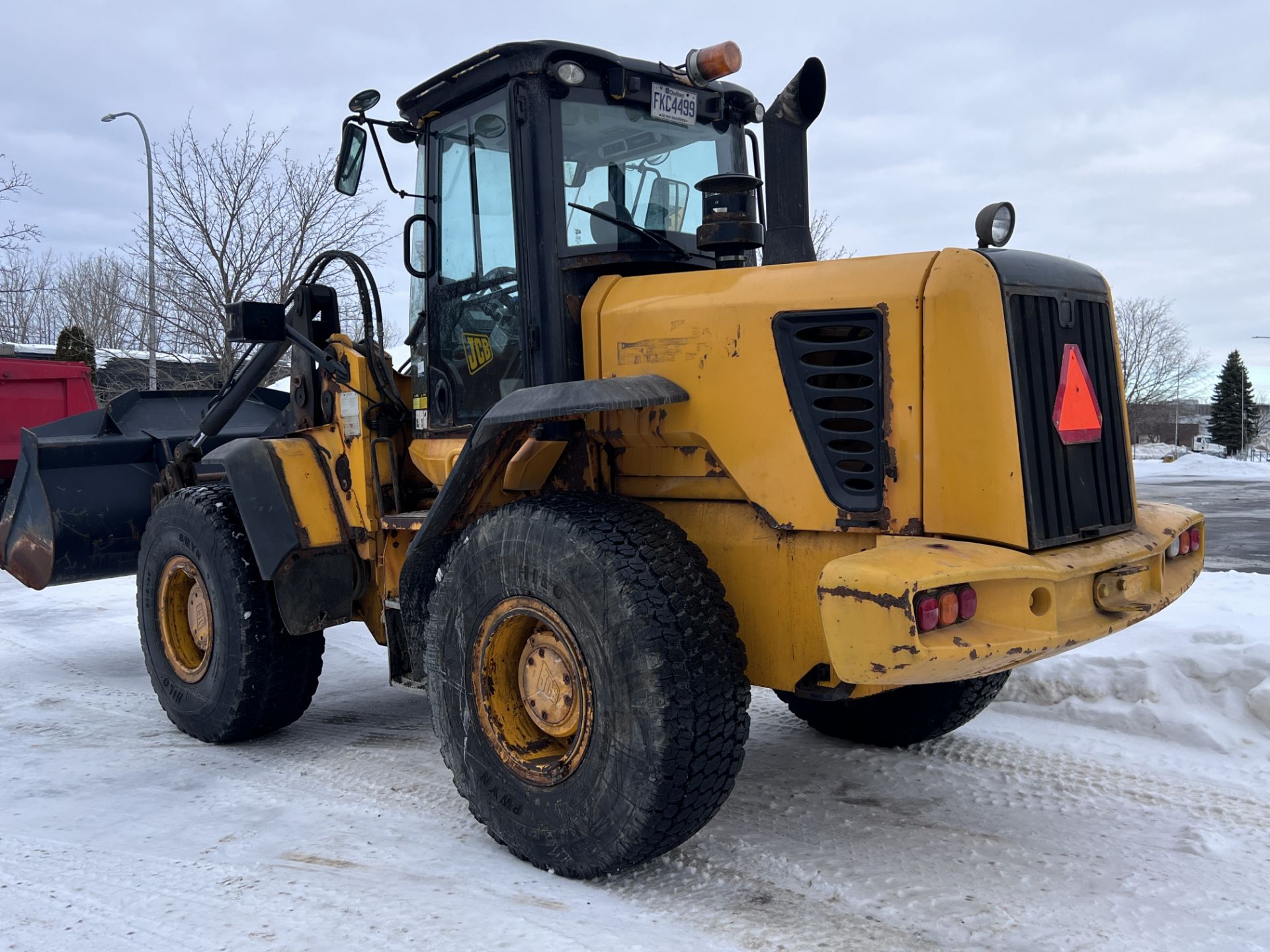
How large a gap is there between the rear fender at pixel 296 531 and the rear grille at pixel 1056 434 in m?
3.00

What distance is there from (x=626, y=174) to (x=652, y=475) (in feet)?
3.82

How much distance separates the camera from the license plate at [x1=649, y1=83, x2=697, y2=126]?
411 centimetres

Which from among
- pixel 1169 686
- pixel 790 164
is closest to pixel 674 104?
pixel 790 164

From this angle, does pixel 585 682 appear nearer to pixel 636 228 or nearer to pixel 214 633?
pixel 636 228

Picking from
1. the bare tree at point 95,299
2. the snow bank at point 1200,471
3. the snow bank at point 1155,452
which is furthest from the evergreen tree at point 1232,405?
the bare tree at point 95,299

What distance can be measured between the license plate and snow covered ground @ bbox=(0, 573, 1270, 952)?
262 cm

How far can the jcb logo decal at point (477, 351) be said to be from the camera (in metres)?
4.18

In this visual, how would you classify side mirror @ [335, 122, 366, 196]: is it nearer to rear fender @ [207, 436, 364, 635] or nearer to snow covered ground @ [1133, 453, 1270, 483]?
rear fender @ [207, 436, 364, 635]

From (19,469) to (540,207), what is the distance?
4277 millimetres

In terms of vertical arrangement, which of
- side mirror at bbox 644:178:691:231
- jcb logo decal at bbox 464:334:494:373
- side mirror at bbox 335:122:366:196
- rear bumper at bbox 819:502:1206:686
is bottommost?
rear bumper at bbox 819:502:1206:686

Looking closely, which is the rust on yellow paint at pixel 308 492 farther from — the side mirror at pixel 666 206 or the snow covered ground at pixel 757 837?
the side mirror at pixel 666 206

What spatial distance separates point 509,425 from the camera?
3541mm

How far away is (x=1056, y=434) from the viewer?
317 cm

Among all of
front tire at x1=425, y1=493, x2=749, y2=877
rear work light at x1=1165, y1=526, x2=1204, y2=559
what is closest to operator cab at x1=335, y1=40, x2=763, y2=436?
front tire at x1=425, y1=493, x2=749, y2=877
